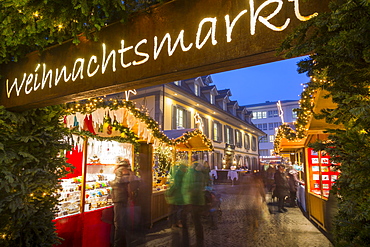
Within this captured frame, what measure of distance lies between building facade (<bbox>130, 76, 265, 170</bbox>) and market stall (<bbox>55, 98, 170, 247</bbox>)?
339 cm

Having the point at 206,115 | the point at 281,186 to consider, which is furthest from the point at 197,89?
the point at 281,186

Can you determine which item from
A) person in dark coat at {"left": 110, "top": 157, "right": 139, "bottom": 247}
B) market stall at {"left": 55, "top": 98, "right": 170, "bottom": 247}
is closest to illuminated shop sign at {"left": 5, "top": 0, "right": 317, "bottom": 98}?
market stall at {"left": 55, "top": 98, "right": 170, "bottom": 247}

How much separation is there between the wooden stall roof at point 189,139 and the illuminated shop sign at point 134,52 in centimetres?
555

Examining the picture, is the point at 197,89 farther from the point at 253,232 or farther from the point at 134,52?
the point at 134,52

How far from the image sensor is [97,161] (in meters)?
6.77

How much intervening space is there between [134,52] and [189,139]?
7.71 metres

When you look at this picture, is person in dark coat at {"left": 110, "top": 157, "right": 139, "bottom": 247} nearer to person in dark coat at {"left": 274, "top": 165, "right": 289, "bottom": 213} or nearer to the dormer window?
person in dark coat at {"left": 274, "top": 165, "right": 289, "bottom": 213}

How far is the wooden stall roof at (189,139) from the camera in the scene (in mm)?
9141

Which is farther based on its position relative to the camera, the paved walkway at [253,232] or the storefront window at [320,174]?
the storefront window at [320,174]

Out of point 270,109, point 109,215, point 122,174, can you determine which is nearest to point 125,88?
point 122,174

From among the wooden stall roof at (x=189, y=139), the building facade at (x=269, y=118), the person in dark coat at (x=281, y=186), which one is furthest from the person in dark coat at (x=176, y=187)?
the building facade at (x=269, y=118)

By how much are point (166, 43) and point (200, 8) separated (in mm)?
453

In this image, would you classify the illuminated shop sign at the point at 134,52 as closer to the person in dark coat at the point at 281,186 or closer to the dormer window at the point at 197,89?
the person in dark coat at the point at 281,186

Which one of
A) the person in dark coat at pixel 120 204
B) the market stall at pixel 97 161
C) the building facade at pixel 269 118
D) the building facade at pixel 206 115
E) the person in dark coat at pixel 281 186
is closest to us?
the market stall at pixel 97 161
